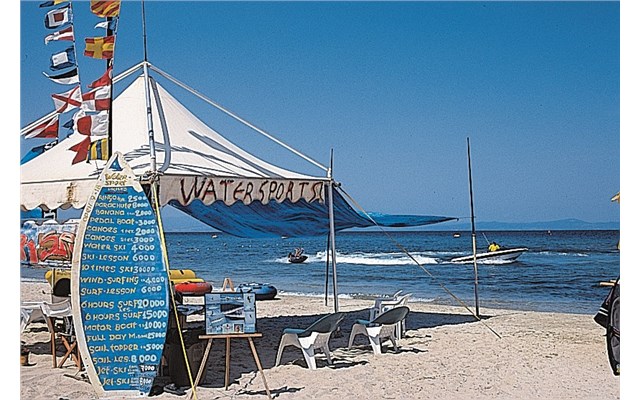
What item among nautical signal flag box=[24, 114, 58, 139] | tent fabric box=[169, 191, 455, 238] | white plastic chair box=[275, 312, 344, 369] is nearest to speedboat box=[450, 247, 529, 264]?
tent fabric box=[169, 191, 455, 238]

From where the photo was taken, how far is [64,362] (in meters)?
6.82

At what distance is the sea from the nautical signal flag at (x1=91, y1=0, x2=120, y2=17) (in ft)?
25.7

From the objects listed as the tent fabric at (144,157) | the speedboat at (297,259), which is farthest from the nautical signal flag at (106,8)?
the speedboat at (297,259)

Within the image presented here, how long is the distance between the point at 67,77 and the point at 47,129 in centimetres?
61

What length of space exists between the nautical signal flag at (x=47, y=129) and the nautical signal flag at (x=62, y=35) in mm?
655

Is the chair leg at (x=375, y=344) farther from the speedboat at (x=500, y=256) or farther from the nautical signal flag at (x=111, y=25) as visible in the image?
the speedboat at (x=500, y=256)

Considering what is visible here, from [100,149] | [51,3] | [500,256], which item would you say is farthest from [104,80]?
[500,256]

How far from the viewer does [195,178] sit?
639 cm

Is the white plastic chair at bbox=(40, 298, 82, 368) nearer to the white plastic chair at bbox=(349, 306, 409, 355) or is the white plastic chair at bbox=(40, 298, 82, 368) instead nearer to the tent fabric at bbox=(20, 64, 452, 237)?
the tent fabric at bbox=(20, 64, 452, 237)

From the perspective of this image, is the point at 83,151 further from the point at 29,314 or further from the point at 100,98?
the point at 29,314
